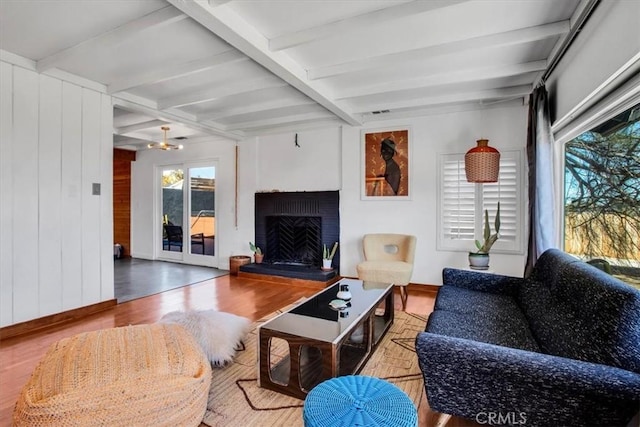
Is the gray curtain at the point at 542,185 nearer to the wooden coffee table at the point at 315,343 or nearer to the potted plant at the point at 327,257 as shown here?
the wooden coffee table at the point at 315,343

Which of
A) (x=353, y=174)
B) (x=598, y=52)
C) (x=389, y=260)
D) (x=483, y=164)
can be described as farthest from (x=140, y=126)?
(x=598, y=52)

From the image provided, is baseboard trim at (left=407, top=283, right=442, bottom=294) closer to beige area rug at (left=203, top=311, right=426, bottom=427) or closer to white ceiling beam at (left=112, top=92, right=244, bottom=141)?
beige area rug at (left=203, top=311, right=426, bottom=427)

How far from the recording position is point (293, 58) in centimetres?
280

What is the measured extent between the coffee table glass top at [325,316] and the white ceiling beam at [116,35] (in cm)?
214

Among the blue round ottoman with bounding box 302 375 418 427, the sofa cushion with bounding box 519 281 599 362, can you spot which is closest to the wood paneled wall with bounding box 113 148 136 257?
the blue round ottoman with bounding box 302 375 418 427

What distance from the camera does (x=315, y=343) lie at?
5.86 ft

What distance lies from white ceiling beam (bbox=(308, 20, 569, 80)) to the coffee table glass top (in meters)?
2.01

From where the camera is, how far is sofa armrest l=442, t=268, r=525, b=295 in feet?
8.54

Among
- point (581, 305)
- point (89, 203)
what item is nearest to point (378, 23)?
point (581, 305)

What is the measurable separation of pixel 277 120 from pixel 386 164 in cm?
175

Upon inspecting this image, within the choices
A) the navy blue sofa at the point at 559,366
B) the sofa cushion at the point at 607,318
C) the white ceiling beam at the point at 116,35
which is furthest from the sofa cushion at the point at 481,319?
the white ceiling beam at the point at 116,35

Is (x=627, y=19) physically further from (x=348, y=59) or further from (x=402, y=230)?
(x=402, y=230)

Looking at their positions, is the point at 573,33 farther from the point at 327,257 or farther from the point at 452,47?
the point at 327,257

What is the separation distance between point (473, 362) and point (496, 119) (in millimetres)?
3578
